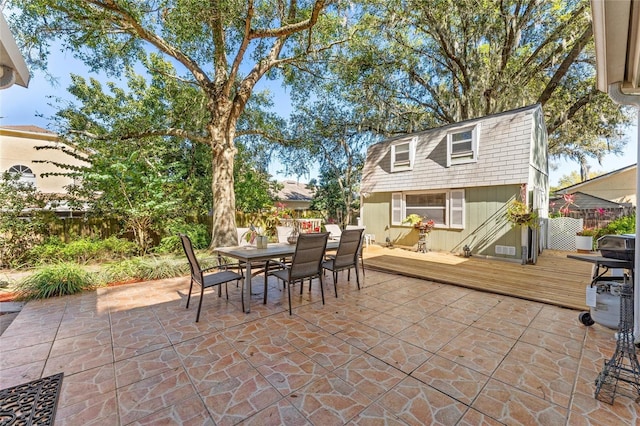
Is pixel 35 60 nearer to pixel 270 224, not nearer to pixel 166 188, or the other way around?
pixel 166 188

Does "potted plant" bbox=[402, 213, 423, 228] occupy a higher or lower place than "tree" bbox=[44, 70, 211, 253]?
lower

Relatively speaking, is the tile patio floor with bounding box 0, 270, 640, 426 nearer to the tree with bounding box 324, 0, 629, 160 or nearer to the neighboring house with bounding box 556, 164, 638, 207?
the tree with bounding box 324, 0, 629, 160

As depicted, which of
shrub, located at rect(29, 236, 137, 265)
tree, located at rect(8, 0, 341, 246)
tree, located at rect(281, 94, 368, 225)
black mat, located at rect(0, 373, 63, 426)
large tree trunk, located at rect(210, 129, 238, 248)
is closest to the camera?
black mat, located at rect(0, 373, 63, 426)

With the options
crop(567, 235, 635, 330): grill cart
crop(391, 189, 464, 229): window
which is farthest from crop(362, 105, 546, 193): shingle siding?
crop(567, 235, 635, 330): grill cart

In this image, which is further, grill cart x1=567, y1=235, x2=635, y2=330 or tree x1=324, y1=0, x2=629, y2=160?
tree x1=324, y1=0, x2=629, y2=160

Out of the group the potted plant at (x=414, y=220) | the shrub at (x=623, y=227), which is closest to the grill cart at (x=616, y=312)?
the potted plant at (x=414, y=220)

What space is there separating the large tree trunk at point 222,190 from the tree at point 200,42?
3 cm

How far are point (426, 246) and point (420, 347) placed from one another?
630 cm

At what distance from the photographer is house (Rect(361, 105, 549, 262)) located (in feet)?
22.5

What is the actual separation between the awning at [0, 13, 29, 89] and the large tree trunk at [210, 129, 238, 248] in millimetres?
5198

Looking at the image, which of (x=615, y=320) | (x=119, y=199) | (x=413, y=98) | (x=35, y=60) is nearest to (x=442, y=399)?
(x=615, y=320)

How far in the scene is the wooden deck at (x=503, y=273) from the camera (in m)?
4.29

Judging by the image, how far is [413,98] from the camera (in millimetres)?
12086

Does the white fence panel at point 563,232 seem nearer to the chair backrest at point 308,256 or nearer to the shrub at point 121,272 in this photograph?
the chair backrest at point 308,256
